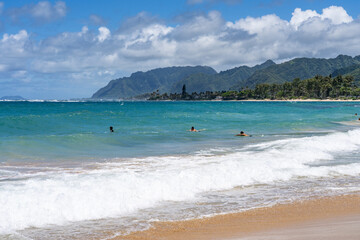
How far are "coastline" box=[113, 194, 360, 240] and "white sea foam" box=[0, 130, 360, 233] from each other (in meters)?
1.74

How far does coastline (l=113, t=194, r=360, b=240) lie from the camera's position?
654 cm

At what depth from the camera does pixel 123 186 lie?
376 inches

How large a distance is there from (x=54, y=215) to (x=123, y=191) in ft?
6.32

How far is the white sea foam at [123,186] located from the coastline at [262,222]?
68.6 inches

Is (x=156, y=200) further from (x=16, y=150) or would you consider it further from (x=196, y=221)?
(x=16, y=150)

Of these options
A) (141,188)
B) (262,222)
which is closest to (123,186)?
(141,188)

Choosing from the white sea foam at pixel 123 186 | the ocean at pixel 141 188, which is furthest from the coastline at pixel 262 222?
the white sea foam at pixel 123 186

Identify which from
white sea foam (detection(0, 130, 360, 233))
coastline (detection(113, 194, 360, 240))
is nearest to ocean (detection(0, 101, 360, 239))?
white sea foam (detection(0, 130, 360, 233))

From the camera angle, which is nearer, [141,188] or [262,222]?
[262,222]

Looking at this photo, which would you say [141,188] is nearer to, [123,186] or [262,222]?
[123,186]

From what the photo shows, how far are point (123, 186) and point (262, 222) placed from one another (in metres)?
3.93

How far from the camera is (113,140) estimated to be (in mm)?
25484

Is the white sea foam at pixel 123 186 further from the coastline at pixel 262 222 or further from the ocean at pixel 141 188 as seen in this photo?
the coastline at pixel 262 222

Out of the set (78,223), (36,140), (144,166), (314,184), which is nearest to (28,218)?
(78,223)
